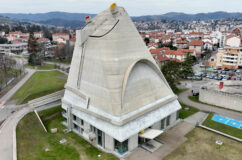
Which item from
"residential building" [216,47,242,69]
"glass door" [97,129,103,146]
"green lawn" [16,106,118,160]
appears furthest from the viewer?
"residential building" [216,47,242,69]

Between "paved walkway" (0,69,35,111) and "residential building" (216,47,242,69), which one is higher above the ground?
"residential building" (216,47,242,69)

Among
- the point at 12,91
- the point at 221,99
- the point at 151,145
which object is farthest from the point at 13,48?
the point at 221,99

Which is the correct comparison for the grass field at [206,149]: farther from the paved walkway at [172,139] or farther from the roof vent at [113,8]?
the roof vent at [113,8]

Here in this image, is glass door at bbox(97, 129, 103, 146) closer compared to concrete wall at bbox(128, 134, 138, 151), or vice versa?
concrete wall at bbox(128, 134, 138, 151)

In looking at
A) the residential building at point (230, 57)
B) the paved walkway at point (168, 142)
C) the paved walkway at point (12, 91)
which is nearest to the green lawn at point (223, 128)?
the paved walkway at point (168, 142)

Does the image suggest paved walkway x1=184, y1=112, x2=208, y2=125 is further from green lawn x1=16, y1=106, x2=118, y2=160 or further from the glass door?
green lawn x1=16, y1=106, x2=118, y2=160

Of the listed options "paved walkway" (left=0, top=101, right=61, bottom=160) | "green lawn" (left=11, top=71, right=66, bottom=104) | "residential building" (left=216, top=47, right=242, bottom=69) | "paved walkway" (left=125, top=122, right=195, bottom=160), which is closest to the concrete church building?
"paved walkway" (left=125, top=122, right=195, bottom=160)

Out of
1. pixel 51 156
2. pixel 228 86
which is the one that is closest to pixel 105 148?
pixel 51 156
